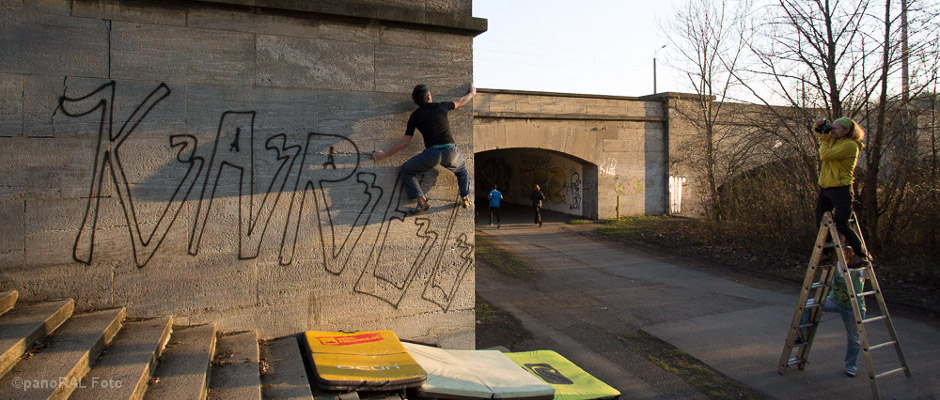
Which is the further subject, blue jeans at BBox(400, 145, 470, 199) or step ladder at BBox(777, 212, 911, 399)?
step ladder at BBox(777, 212, 911, 399)

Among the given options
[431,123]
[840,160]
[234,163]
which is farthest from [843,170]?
[234,163]

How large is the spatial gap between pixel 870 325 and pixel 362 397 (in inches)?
284

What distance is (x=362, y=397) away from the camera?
405cm

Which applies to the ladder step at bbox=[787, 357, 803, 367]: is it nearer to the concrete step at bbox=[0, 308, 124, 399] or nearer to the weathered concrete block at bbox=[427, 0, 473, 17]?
the weathered concrete block at bbox=[427, 0, 473, 17]

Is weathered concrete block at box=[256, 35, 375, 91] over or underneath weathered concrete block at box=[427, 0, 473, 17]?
underneath

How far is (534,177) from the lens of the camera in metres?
25.4

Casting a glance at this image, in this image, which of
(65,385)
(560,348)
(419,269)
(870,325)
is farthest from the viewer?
(870,325)

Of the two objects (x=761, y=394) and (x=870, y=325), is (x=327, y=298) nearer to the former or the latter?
(x=761, y=394)

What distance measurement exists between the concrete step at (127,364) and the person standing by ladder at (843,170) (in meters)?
6.73

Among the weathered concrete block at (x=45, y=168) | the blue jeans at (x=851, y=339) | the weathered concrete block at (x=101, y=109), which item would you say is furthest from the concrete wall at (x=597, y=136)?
the weathered concrete block at (x=45, y=168)

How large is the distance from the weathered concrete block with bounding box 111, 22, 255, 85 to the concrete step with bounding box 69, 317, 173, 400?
7.14 feet

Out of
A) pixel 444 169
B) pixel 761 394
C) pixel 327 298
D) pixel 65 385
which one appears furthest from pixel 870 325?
pixel 65 385

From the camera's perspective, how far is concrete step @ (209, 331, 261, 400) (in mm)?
3662

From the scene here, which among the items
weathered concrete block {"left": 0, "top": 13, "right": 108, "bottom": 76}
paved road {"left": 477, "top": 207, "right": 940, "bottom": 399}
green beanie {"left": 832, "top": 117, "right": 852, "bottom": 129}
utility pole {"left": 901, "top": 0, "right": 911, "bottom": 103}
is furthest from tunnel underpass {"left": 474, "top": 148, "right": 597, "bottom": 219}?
weathered concrete block {"left": 0, "top": 13, "right": 108, "bottom": 76}
